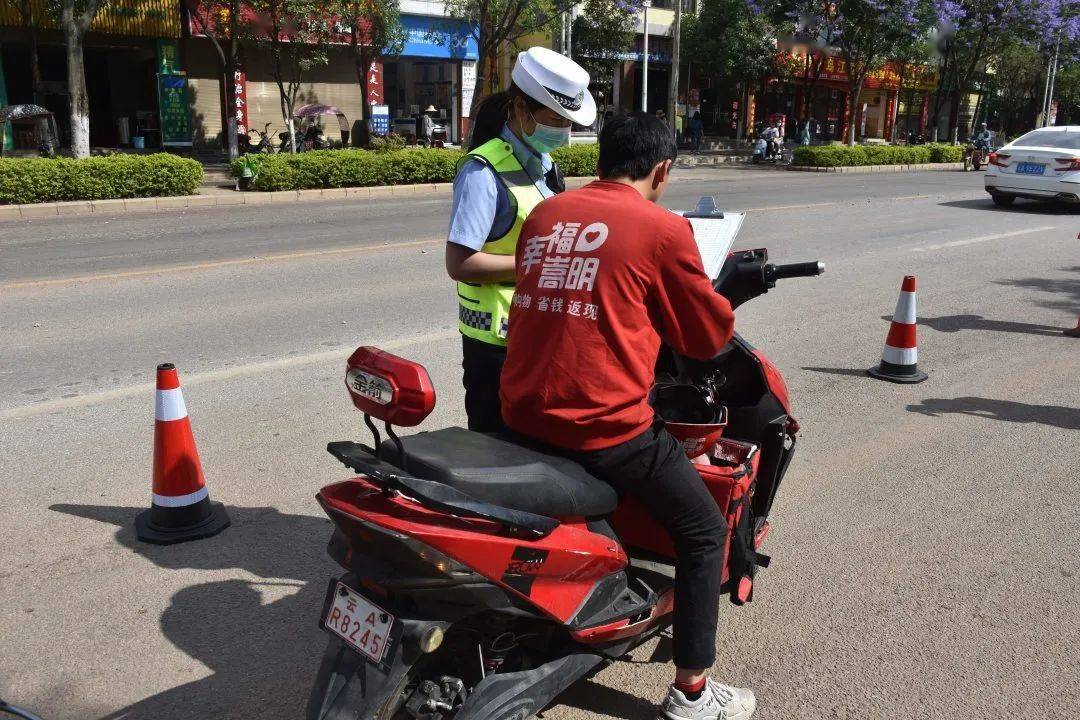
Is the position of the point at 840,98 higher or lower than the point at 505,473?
higher

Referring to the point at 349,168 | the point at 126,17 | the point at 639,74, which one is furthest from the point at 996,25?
the point at 126,17

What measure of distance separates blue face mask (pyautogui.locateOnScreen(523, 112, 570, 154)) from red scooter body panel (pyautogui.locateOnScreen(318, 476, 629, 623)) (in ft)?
4.39

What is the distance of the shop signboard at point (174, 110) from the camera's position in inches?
1025

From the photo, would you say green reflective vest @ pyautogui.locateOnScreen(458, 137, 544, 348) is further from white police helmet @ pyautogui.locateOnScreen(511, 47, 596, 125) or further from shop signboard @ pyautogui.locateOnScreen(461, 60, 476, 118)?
shop signboard @ pyautogui.locateOnScreen(461, 60, 476, 118)

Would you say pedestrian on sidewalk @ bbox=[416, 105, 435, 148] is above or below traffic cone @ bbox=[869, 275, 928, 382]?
above

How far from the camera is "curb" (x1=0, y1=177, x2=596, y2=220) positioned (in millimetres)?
14844

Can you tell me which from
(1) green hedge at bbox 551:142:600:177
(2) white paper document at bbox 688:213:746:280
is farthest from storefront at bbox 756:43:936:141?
(2) white paper document at bbox 688:213:746:280

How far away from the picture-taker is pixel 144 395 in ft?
18.5

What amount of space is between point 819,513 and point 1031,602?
38.2 inches

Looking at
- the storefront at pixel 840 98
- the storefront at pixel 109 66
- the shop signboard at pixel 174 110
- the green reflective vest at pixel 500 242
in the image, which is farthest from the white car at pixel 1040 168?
the shop signboard at pixel 174 110

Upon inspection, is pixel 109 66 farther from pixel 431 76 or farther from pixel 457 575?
pixel 457 575

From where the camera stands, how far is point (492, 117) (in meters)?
3.31

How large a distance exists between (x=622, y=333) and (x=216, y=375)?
429 cm

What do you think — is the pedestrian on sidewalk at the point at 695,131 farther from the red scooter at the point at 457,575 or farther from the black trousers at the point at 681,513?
the red scooter at the point at 457,575
